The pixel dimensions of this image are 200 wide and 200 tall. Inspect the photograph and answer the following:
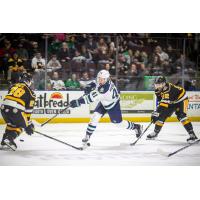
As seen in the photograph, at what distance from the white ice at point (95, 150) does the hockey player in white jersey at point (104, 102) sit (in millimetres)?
58

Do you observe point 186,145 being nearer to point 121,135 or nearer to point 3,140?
point 121,135

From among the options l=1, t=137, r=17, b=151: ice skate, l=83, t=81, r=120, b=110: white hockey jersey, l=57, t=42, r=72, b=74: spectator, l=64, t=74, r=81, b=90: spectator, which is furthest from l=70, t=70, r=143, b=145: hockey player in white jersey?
l=1, t=137, r=17, b=151: ice skate

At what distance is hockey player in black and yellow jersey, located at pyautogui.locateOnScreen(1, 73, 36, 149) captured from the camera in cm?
434

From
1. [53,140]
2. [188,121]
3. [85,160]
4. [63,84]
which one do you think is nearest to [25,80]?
[63,84]

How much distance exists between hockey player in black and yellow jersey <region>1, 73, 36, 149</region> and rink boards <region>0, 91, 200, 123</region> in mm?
62

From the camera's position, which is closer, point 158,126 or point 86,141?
point 86,141

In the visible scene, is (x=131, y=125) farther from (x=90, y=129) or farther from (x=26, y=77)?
(x=26, y=77)

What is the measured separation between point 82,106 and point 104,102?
8.8 inches

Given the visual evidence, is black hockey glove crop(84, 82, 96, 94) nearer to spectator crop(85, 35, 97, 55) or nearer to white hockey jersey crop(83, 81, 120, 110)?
white hockey jersey crop(83, 81, 120, 110)

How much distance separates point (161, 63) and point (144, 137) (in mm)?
764

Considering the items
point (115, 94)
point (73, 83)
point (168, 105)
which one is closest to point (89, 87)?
point (73, 83)

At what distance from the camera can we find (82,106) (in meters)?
4.38

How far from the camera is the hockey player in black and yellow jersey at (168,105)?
4488 mm

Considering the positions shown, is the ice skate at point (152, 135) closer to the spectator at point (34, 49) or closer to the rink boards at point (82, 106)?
the rink boards at point (82, 106)
